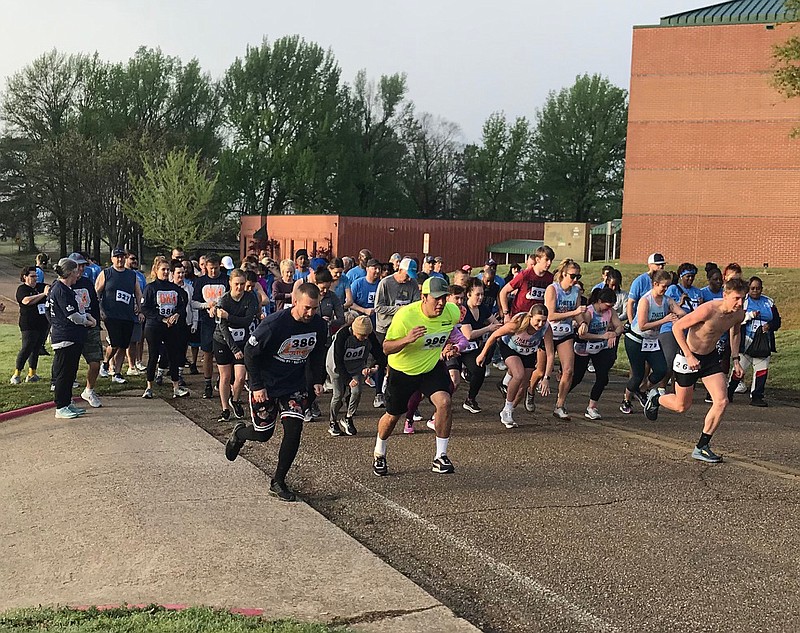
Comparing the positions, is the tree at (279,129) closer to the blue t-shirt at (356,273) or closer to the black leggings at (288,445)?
the blue t-shirt at (356,273)

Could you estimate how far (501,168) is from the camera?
79.2 m

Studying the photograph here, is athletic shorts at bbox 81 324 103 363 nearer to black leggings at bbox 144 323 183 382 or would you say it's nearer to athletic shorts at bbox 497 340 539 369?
black leggings at bbox 144 323 183 382

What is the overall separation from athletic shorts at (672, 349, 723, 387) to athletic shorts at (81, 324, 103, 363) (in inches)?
284

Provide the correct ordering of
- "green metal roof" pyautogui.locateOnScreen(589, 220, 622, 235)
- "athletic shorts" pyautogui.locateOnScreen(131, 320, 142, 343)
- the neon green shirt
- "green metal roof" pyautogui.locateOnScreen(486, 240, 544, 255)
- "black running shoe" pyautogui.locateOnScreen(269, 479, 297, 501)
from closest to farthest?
1. "black running shoe" pyautogui.locateOnScreen(269, 479, 297, 501)
2. the neon green shirt
3. "athletic shorts" pyautogui.locateOnScreen(131, 320, 142, 343)
4. "green metal roof" pyautogui.locateOnScreen(589, 220, 622, 235)
5. "green metal roof" pyautogui.locateOnScreen(486, 240, 544, 255)

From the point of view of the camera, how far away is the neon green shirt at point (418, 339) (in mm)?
7750

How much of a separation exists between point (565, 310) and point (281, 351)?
453 centimetres

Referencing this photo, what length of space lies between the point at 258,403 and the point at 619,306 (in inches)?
376

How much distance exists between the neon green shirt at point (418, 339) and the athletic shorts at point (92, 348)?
5.00 meters

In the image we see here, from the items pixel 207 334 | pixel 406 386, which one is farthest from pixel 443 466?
pixel 207 334

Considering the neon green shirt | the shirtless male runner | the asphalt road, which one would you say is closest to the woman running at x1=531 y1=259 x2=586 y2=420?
the asphalt road

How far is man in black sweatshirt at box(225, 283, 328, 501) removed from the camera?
23.7 feet

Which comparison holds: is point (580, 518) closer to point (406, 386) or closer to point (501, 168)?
point (406, 386)

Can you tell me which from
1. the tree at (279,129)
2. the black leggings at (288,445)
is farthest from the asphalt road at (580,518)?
the tree at (279,129)

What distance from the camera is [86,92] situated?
66375 mm
